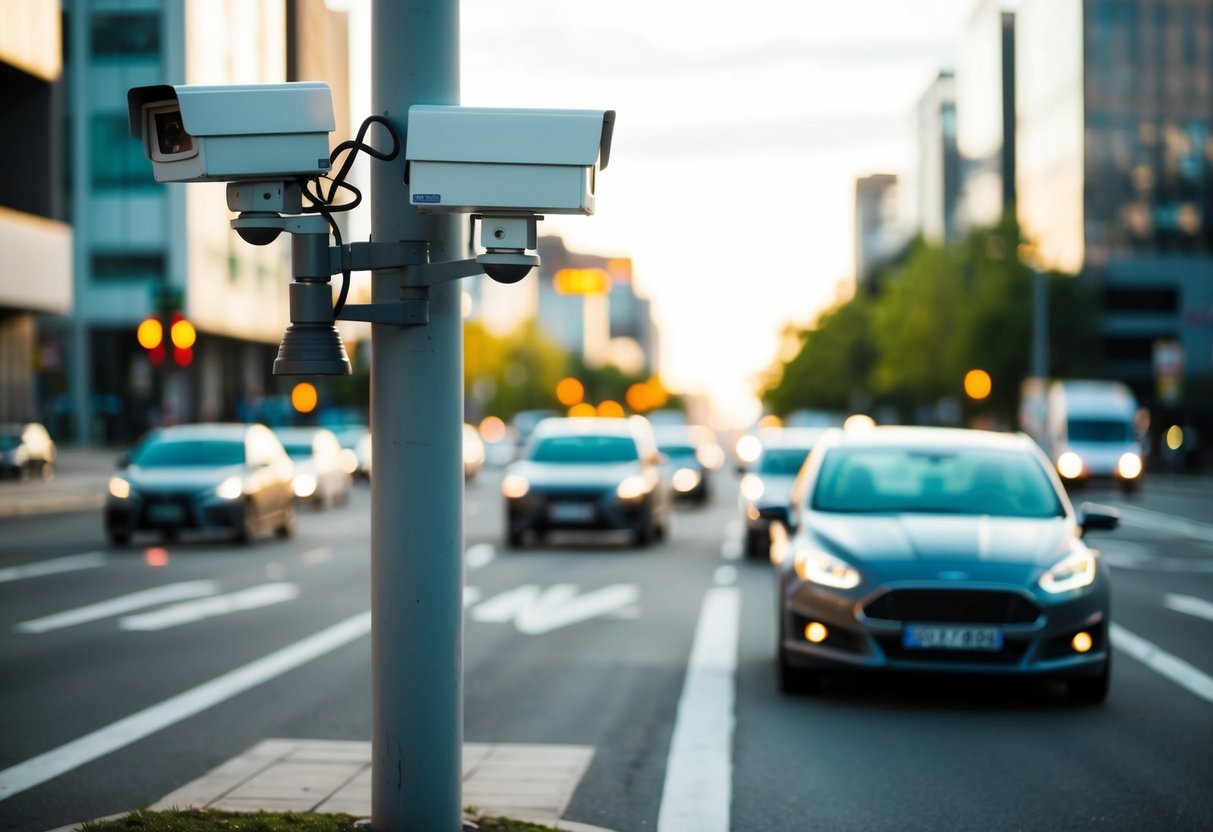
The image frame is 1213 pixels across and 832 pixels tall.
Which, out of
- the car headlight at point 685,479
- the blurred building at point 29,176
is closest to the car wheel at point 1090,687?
the car headlight at point 685,479

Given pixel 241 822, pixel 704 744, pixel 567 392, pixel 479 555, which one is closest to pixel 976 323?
pixel 479 555

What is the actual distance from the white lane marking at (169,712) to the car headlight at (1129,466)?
1328 inches

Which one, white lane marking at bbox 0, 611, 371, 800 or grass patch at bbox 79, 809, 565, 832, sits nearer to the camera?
grass patch at bbox 79, 809, 565, 832

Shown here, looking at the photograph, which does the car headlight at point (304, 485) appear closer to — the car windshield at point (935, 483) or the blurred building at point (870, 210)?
the car windshield at point (935, 483)

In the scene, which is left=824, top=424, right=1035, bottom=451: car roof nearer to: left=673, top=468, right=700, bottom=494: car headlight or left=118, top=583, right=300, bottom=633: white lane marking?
left=118, top=583, right=300, bottom=633: white lane marking

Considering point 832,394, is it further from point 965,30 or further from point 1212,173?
point 1212,173

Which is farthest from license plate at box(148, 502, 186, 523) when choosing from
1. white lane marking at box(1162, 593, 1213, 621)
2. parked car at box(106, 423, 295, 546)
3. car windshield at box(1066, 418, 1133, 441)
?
car windshield at box(1066, 418, 1133, 441)

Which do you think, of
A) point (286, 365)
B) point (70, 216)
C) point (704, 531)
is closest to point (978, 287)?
point (70, 216)

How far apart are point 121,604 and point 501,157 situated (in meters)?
10.2

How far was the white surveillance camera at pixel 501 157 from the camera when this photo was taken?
190 inches

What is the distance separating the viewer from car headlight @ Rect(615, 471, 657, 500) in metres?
21.5

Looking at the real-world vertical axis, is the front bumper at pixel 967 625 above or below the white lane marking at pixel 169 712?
above

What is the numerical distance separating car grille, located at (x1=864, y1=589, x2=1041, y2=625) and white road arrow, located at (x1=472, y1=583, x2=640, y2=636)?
4.10 meters

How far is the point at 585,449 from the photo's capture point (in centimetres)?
2286
